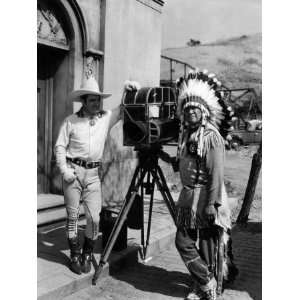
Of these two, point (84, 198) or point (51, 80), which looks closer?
point (84, 198)

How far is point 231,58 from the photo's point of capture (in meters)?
3.69

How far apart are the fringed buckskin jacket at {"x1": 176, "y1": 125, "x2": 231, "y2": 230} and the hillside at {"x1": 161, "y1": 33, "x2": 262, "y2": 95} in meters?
0.58

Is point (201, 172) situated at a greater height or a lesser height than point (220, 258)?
greater

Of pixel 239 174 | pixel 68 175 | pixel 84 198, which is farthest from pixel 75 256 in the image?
pixel 239 174

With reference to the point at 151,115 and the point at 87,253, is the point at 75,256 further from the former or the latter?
the point at 151,115

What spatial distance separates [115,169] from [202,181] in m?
2.28

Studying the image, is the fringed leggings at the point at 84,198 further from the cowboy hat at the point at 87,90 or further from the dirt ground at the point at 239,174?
the dirt ground at the point at 239,174

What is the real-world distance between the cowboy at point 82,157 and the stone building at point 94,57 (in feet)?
1.69

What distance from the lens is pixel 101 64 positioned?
4.96 metres

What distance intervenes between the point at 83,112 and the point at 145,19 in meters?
1.62

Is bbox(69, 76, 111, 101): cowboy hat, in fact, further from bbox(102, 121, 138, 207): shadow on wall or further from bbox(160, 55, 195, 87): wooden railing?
bbox(102, 121, 138, 207): shadow on wall
